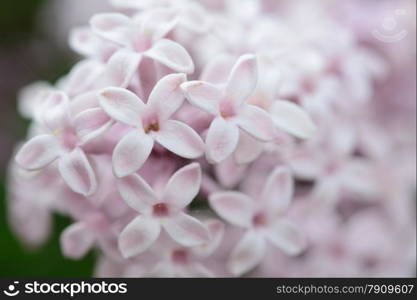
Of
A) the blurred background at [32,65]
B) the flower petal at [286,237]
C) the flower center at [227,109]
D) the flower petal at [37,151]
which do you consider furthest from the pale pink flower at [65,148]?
the blurred background at [32,65]

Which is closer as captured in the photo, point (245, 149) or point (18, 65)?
point (245, 149)

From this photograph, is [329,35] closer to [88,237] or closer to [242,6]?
[242,6]

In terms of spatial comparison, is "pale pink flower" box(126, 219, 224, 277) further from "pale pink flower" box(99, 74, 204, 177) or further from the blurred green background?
the blurred green background

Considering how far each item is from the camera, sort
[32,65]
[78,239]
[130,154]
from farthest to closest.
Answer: [32,65]
[78,239]
[130,154]

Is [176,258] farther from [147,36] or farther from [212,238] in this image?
[147,36]

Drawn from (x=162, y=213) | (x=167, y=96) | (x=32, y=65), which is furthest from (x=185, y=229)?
(x=32, y=65)

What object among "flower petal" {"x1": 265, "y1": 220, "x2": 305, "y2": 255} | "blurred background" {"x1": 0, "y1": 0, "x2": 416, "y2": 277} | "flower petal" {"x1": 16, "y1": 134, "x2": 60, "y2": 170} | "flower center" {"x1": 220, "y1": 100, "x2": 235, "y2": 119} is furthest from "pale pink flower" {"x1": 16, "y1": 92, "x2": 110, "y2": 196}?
"blurred background" {"x1": 0, "y1": 0, "x2": 416, "y2": 277}

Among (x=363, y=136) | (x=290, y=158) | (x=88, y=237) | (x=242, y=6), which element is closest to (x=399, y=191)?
(x=363, y=136)

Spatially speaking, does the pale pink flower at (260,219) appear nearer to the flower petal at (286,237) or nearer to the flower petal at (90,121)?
the flower petal at (286,237)
